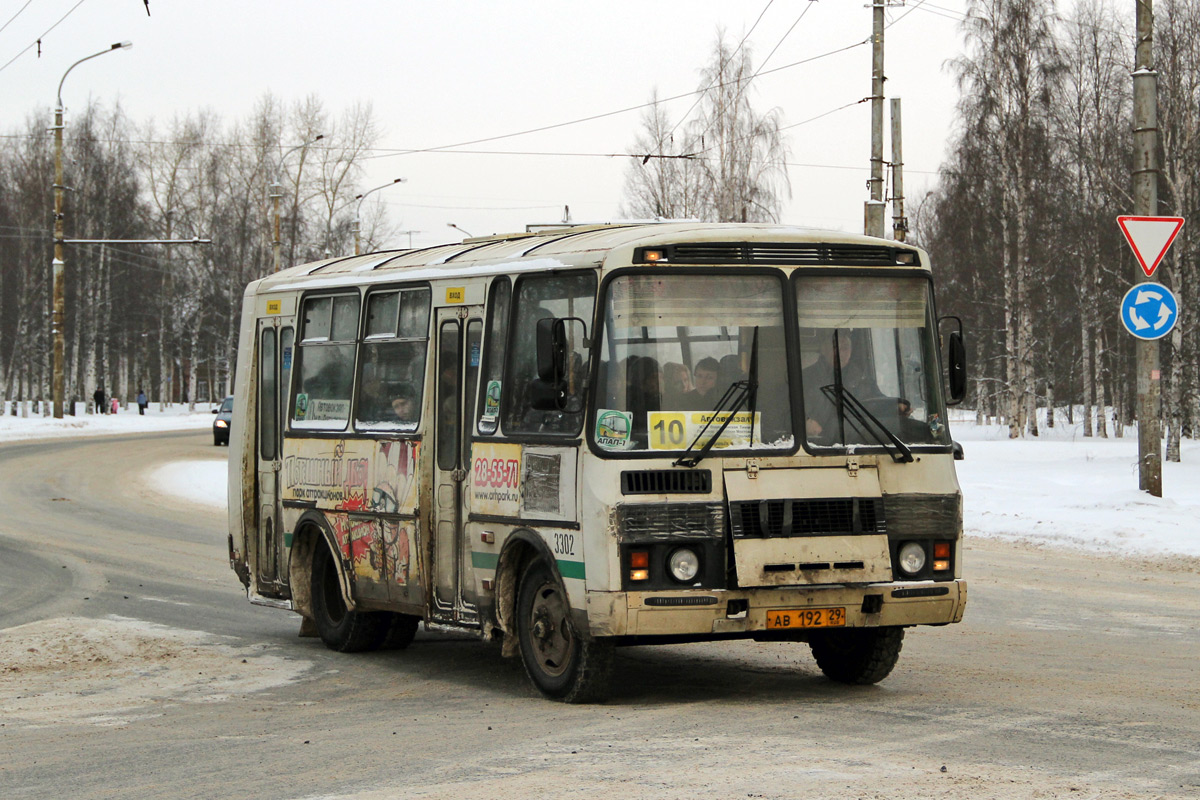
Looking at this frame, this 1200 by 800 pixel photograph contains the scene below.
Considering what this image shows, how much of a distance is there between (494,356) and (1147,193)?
39.7 ft

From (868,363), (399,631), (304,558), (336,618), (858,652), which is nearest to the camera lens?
(868,363)

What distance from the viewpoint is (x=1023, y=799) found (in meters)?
5.87

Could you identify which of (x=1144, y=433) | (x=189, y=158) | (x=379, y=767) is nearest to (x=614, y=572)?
(x=379, y=767)

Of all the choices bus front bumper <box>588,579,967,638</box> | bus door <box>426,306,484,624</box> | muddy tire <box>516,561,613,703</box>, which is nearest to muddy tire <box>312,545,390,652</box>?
bus door <box>426,306,484,624</box>

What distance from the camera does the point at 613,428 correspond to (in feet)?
27.5

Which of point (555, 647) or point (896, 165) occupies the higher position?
point (896, 165)

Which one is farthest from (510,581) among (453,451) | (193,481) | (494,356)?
(193,481)

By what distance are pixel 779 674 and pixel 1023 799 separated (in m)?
→ 4.07

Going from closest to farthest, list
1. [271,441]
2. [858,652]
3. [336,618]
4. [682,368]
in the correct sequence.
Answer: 1. [682,368]
2. [858,652]
3. [336,618]
4. [271,441]

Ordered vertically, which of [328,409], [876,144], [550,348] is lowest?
[328,409]

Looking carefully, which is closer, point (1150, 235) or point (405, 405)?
point (405, 405)

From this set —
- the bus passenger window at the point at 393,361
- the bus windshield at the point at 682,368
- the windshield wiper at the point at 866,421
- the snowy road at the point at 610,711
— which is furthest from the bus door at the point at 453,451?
the windshield wiper at the point at 866,421

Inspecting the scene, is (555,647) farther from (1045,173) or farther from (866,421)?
(1045,173)

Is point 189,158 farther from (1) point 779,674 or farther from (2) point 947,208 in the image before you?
(1) point 779,674
